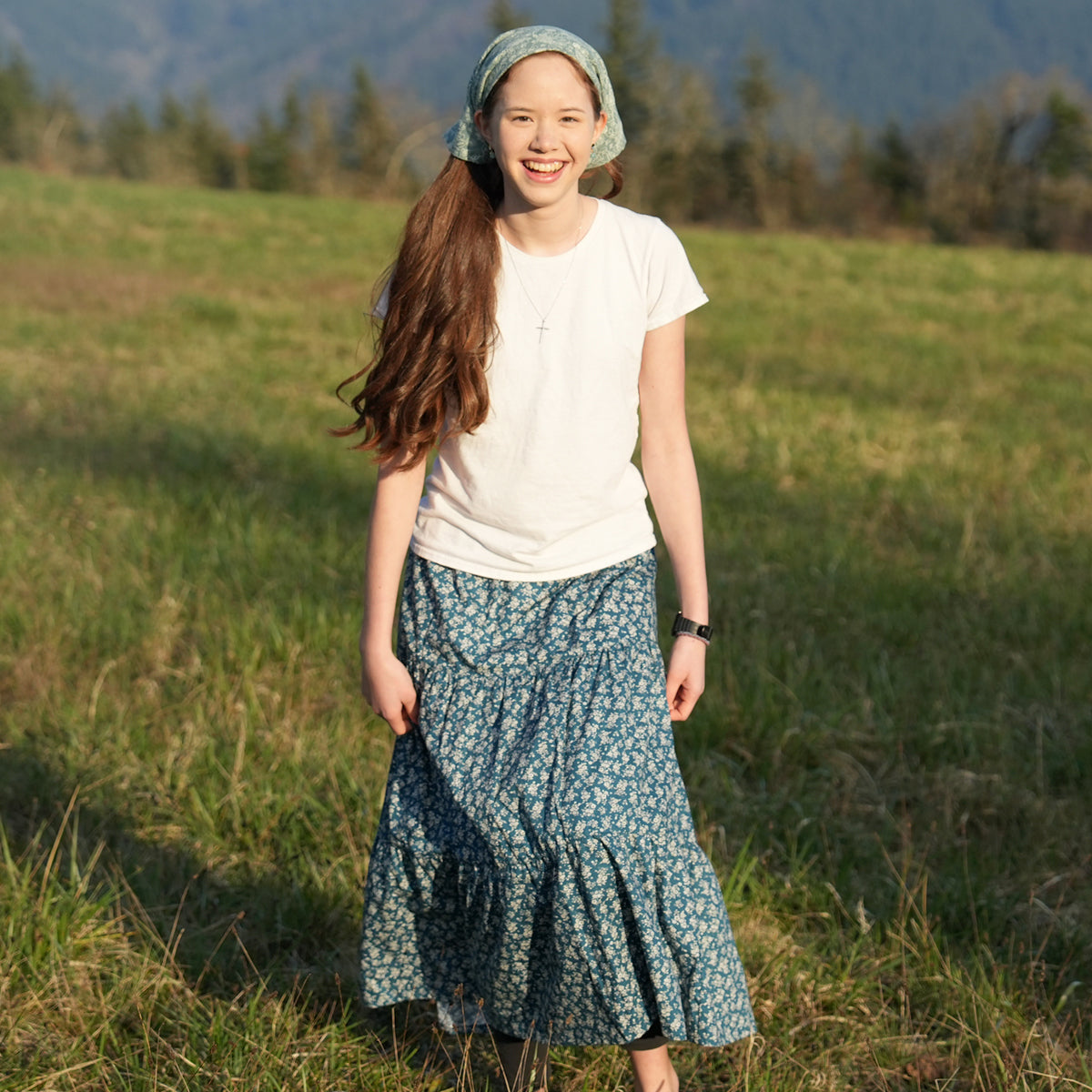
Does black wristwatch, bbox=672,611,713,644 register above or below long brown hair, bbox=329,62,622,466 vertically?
below

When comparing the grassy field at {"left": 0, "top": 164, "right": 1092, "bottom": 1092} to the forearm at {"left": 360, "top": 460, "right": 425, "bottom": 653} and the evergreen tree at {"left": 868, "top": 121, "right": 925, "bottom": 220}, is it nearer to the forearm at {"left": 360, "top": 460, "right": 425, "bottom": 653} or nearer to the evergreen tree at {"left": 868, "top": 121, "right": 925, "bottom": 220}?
the forearm at {"left": 360, "top": 460, "right": 425, "bottom": 653}

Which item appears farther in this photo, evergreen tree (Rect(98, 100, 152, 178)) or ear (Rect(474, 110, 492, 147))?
evergreen tree (Rect(98, 100, 152, 178))

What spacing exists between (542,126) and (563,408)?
444 mm

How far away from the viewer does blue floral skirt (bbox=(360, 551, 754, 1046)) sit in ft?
6.38

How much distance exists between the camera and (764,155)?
42500mm

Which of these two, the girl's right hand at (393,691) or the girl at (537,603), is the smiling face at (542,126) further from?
the girl's right hand at (393,691)

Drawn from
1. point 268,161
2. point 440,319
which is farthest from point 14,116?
point 440,319

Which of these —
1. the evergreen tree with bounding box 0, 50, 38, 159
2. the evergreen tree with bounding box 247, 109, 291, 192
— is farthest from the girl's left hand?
→ the evergreen tree with bounding box 0, 50, 38, 159

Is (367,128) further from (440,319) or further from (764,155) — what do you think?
(440,319)

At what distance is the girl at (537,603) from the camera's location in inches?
77.5

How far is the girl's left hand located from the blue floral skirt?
8 centimetres

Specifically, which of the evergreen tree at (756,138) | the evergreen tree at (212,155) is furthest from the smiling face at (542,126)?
the evergreen tree at (212,155)

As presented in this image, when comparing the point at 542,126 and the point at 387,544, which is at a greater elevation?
the point at 542,126

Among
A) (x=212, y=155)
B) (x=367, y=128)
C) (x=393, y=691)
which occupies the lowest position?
(x=393, y=691)
